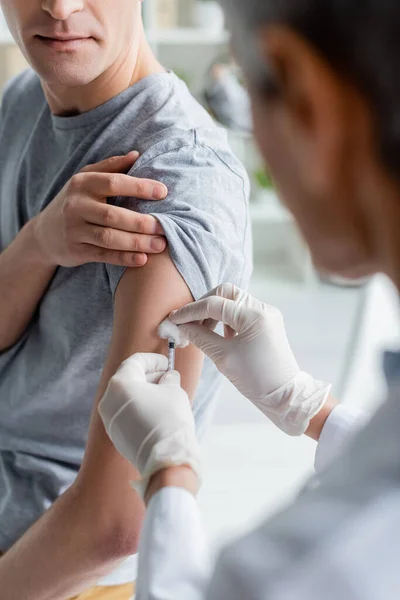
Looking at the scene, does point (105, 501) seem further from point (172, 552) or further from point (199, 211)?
point (199, 211)

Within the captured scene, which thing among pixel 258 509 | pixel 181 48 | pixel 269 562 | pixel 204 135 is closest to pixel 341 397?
pixel 258 509

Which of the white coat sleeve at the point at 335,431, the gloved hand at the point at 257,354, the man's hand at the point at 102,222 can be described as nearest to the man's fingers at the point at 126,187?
the man's hand at the point at 102,222

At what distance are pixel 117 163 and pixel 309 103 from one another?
2.10 feet

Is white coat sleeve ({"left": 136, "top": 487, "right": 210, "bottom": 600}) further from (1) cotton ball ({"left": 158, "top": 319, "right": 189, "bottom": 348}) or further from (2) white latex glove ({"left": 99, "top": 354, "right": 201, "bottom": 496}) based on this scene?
(1) cotton ball ({"left": 158, "top": 319, "right": 189, "bottom": 348})

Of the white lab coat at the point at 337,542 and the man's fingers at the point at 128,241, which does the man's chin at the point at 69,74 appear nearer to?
the man's fingers at the point at 128,241

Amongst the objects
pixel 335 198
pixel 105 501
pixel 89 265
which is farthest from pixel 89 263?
pixel 335 198

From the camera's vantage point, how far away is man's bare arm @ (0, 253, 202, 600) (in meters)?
1.08

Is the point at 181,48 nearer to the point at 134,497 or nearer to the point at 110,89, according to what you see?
the point at 110,89

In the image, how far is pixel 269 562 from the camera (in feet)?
2.00

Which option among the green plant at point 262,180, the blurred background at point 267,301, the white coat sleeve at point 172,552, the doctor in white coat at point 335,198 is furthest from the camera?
the green plant at point 262,180

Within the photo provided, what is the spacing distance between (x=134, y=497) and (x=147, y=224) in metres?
0.36

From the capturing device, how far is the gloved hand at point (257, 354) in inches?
44.9

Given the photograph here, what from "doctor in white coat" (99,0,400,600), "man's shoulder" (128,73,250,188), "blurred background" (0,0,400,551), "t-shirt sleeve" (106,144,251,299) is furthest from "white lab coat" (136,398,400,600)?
"blurred background" (0,0,400,551)

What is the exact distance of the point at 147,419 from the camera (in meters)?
0.96
